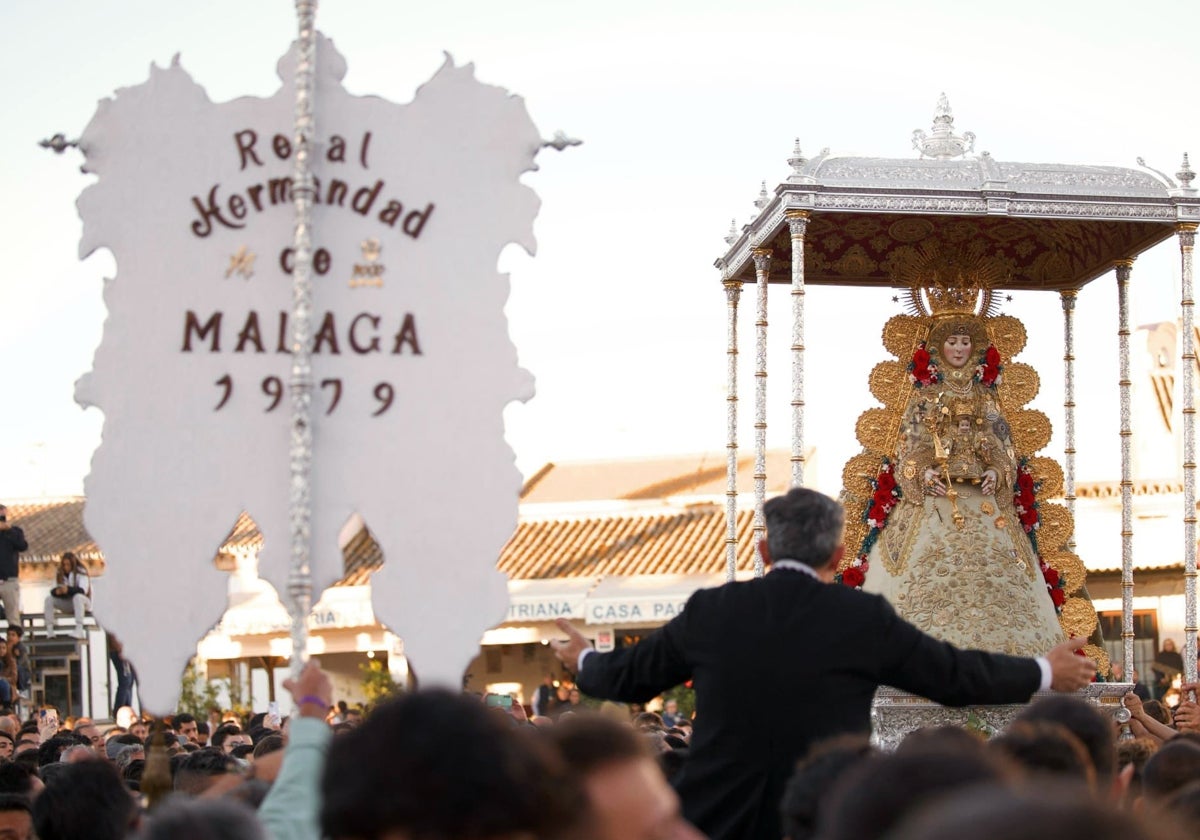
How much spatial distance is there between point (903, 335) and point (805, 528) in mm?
7831

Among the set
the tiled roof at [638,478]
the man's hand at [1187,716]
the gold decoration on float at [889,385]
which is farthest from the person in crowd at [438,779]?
the tiled roof at [638,478]

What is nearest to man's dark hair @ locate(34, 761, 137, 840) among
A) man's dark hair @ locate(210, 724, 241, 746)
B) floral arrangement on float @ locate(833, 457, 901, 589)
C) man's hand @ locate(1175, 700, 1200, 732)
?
man's dark hair @ locate(210, 724, 241, 746)

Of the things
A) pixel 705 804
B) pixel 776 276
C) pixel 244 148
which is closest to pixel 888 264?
pixel 776 276

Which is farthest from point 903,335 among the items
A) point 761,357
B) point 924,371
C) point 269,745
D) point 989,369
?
point 269,745

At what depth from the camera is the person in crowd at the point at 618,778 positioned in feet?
10.2

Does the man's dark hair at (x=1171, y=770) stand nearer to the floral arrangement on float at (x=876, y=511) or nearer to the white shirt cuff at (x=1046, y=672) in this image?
the white shirt cuff at (x=1046, y=672)

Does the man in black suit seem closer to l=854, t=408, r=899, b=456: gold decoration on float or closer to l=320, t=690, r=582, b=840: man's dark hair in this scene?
l=320, t=690, r=582, b=840: man's dark hair

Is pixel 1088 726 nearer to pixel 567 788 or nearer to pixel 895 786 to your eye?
pixel 895 786

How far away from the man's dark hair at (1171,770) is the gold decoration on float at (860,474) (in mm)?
7458

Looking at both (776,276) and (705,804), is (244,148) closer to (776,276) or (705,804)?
(705,804)

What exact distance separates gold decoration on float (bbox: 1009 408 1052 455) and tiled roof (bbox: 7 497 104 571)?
28.3m

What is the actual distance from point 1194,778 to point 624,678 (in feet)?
5.50

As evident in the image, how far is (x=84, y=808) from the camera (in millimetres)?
4574

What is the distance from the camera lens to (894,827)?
2.40m
